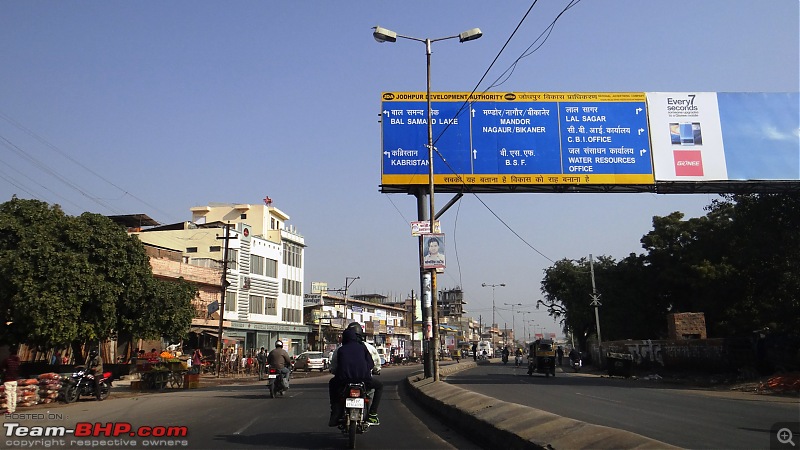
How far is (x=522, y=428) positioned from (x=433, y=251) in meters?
11.1

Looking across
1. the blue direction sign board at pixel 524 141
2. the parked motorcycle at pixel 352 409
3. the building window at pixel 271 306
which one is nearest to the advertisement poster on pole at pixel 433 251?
the blue direction sign board at pixel 524 141

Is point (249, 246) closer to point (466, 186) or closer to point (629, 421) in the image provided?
point (466, 186)

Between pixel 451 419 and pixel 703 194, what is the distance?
1630 cm

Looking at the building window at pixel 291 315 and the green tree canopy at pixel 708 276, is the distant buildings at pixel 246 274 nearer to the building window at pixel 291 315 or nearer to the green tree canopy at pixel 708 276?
the building window at pixel 291 315

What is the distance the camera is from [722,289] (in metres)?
35.5

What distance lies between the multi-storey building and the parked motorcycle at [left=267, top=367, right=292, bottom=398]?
91.5 feet

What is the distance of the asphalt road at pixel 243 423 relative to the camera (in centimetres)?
911

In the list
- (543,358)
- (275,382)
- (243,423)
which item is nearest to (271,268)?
(543,358)

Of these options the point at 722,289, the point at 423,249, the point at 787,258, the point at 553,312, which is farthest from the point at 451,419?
the point at 553,312

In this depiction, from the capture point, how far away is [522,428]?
25.4 ft

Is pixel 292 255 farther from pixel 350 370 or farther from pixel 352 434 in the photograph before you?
pixel 352 434

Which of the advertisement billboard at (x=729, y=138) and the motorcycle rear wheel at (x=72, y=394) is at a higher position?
the advertisement billboard at (x=729, y=138)

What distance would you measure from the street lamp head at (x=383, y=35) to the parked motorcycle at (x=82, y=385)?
1349 centimetres

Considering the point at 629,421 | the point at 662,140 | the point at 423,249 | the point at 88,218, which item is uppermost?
the point at 662,140
